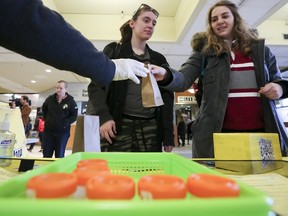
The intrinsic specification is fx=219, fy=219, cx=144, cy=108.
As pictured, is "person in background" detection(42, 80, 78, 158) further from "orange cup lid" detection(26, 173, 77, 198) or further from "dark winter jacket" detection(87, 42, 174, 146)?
"orange cup lid" detection(26, 173, 77, 198)

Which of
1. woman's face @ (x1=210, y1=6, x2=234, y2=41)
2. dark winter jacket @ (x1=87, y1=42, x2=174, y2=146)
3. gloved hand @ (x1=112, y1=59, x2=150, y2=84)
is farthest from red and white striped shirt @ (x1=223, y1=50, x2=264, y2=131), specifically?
gloved hand @ (x1=112, y1=59, x2=150, y2=84)

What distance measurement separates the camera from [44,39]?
519mm

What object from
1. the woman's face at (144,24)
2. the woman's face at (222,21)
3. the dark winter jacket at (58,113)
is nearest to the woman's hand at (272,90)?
the woman's face at (222,21)

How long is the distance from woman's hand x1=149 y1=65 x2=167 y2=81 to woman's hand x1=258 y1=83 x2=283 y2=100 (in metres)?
0.46

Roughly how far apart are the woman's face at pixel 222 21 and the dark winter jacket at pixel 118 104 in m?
0.40

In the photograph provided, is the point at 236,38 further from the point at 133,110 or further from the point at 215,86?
the point at 133,110

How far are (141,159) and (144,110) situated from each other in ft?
2.68

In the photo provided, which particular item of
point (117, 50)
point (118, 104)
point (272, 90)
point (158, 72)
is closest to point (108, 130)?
point (118, 104)

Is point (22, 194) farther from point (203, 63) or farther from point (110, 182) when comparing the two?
point (203, 63)

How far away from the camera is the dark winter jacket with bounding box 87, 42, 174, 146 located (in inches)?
50.0

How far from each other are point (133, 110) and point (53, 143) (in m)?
2.30

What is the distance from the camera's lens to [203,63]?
1250 millimetres

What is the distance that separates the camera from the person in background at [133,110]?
125 centimetres

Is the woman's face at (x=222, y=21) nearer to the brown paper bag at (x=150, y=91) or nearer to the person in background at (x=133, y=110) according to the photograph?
the person in background at (x=133, y=110)
